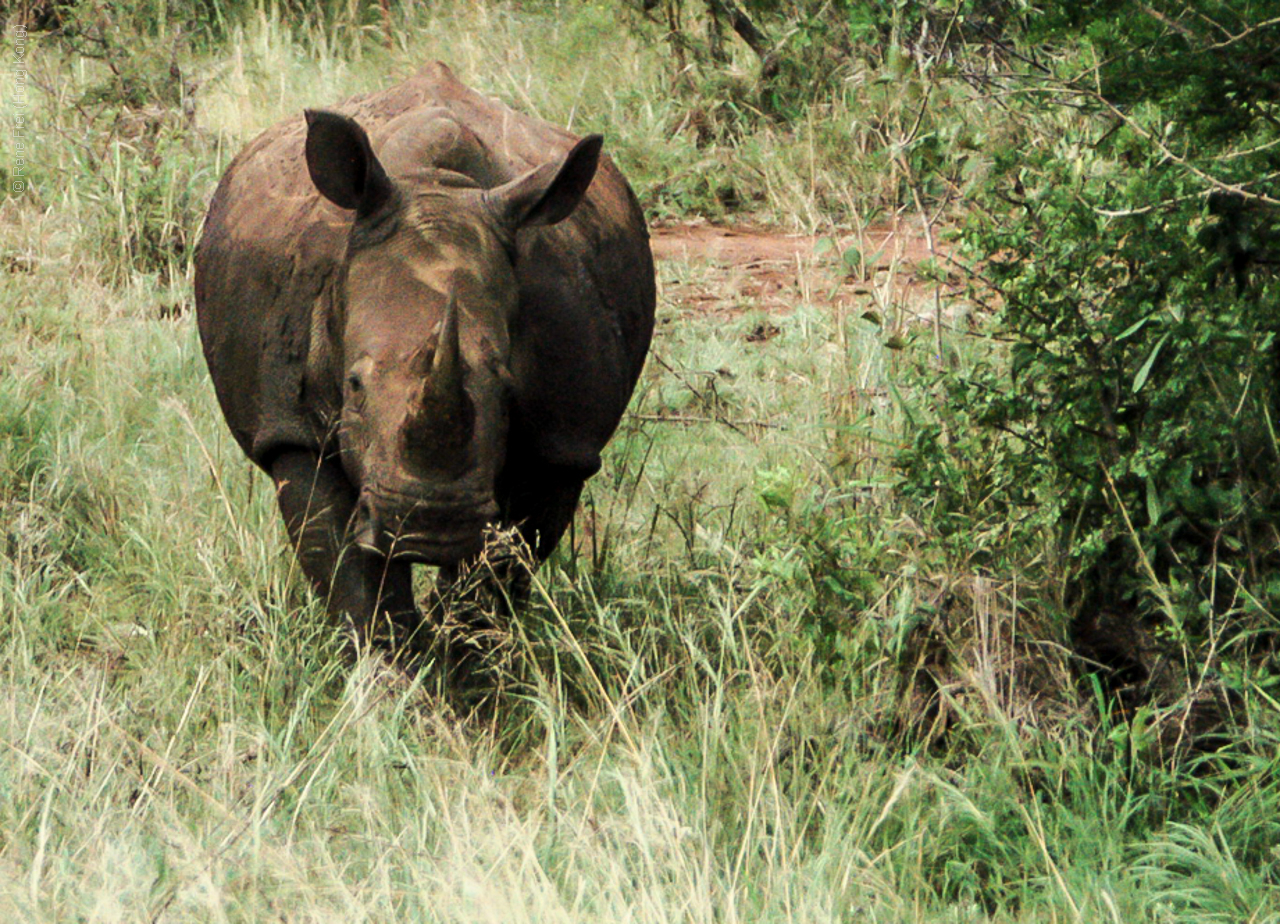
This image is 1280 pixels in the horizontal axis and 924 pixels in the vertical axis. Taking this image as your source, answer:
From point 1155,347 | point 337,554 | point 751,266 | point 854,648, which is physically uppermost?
point 1155,347

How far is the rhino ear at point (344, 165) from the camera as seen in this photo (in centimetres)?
374

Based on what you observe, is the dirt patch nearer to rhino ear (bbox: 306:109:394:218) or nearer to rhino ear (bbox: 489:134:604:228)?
rhino ear (bbox: 489:134:604:228)

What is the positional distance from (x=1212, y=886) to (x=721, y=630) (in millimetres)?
1263

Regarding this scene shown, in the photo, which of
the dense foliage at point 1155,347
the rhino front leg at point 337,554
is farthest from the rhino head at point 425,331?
the dense foliage at point 1155,347

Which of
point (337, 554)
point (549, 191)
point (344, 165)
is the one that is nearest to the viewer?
point (344, 165)

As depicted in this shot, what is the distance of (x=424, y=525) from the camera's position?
3582 millimetres

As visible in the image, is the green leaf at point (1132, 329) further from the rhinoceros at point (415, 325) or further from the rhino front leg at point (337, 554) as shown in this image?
the rhino front leg at point (337, 554)

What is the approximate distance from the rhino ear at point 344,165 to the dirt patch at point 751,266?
9.97ft

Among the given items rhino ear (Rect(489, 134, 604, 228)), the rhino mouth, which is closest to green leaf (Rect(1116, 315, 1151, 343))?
rhino ear (Rect(489, 134, 604, 228))

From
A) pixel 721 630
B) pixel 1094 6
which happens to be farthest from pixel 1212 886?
pixel 1094 6

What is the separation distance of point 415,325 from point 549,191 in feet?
1.51

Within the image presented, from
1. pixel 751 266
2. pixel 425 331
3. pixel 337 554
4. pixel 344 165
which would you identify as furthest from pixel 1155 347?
pixel 751 266

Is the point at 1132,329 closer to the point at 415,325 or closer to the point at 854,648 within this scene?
the point at 854,648

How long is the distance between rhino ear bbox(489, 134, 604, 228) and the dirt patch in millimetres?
2797
